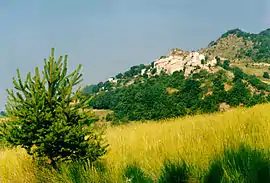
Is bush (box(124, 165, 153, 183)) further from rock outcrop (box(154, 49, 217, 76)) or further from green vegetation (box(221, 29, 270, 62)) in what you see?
green vegetation (box(221, 29, 270, 62))

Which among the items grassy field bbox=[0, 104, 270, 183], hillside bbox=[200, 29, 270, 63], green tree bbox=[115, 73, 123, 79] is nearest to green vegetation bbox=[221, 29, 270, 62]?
hillside bbox=[200, 29, 270, 63]

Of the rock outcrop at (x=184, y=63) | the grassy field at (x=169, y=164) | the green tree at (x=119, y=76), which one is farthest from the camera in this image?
the green tree at (x=119, y=76)

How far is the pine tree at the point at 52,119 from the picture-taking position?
5371 millimetres

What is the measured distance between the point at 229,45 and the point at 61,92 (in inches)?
6859

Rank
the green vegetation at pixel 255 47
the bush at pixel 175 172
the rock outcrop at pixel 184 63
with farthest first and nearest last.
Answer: the green vegetation at pixel 255 47, the rock outcrop at pixel 184 63, the bush at pixel 175 172

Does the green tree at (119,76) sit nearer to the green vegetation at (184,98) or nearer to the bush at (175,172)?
the green vegetation at (184,98)

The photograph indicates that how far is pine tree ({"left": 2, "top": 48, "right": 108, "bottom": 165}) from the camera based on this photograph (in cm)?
537

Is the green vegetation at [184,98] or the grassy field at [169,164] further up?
the green vegetation at [184,98]

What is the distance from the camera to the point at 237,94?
236 ft

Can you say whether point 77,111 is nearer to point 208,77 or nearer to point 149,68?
point 208,77

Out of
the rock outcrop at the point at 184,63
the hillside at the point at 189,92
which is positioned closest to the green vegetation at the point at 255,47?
the hillside at the point at 189,92

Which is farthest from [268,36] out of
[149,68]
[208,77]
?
[208,77]

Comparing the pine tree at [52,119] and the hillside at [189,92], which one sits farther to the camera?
the hillside at [189,92]

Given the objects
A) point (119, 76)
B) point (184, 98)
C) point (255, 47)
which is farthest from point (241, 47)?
point (184, 98)
